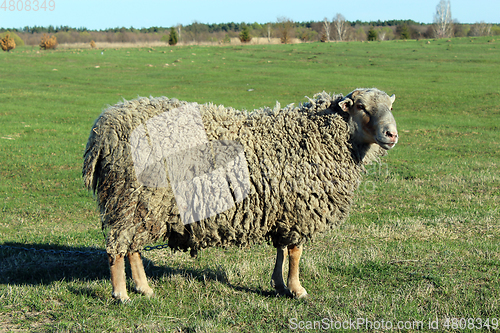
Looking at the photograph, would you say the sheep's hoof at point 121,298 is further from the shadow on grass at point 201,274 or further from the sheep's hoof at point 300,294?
the sheep's hoof at point 300,294

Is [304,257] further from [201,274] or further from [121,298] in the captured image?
[121,298]

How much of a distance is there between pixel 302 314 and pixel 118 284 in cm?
205

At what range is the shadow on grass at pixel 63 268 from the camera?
5586mm

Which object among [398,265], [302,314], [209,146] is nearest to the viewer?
[302,314]

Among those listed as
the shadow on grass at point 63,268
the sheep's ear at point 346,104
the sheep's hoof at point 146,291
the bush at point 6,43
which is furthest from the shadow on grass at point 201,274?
the bush at point 6,43

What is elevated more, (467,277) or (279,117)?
(279,117)

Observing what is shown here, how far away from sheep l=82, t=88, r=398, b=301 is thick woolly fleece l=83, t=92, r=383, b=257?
0.01 meters

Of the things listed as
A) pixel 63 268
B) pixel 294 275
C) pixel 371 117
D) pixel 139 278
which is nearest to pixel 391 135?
pixel 371 117

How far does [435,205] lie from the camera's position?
29.6 feet

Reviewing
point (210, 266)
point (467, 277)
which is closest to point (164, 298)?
point (210, 266)

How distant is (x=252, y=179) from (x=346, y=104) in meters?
1.43

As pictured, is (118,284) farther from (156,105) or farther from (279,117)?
(279,117)

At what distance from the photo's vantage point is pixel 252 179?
486cm

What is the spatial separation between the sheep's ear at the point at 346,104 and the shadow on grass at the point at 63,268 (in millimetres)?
2368
